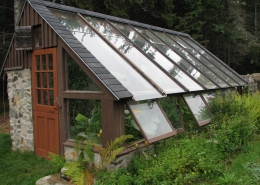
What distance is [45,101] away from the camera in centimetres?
548

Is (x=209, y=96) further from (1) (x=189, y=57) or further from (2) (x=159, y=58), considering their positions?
(1) (x=189, y=57)

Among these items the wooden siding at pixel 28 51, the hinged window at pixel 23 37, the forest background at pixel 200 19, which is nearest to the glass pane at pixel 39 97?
the wooden siding at pixel 28 51

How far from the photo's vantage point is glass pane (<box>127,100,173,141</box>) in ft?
13.8

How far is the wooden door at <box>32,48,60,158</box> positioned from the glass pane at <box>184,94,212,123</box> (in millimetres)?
2856

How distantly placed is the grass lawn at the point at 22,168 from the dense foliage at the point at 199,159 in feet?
5.49

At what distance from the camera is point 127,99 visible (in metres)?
4.18

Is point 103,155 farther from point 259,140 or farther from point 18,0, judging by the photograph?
point 18,0

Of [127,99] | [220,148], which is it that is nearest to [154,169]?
[127,99]

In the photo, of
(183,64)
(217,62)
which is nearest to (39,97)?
(183,64)

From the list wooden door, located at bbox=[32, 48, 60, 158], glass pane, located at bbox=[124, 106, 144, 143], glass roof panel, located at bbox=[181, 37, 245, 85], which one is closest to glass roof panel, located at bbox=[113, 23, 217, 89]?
glass roof panel, located at bbox=[181, 37, 245, 85]

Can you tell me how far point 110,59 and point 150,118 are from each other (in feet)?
4.68

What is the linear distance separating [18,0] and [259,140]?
893 centimetres

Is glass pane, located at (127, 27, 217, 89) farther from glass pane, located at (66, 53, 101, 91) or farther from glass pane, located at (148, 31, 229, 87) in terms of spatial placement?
glass pane, located at (66, 53, 101, 91)

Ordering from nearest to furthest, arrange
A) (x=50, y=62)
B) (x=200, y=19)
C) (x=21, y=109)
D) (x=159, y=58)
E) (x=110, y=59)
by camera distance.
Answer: (x=110, y=59) → (x=50, y=62) → (x=21, y=109) → (x=159, y=58) → (x=200, y=19)
